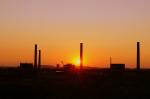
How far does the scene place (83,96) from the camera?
2127 centimetres

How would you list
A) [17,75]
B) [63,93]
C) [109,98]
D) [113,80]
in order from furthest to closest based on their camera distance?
[17,75] → [113,80] → [63,93] → [109,98]

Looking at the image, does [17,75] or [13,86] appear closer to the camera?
[13,86]

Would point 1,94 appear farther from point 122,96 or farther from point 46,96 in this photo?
point 122,96

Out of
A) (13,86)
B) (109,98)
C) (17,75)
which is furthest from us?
(17,75)

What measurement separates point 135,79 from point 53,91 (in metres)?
11.5

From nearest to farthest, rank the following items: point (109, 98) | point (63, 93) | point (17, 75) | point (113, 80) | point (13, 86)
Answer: point (109, 98) → point (63, 93) → point (13, 86) → point (113, 80) → point (17, 75)

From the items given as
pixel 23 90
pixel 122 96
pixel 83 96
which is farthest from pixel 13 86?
pixel 122 96

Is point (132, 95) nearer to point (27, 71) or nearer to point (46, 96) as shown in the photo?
point (46, 96)

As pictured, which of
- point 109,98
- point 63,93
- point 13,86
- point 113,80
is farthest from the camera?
point 113,80

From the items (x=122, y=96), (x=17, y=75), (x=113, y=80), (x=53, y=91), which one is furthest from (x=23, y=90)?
(x=17, y=75)

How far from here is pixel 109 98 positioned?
68.7ft

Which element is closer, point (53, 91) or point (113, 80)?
point (53, 91)

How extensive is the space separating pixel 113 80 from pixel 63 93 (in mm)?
10668

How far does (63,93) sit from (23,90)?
2.41m
